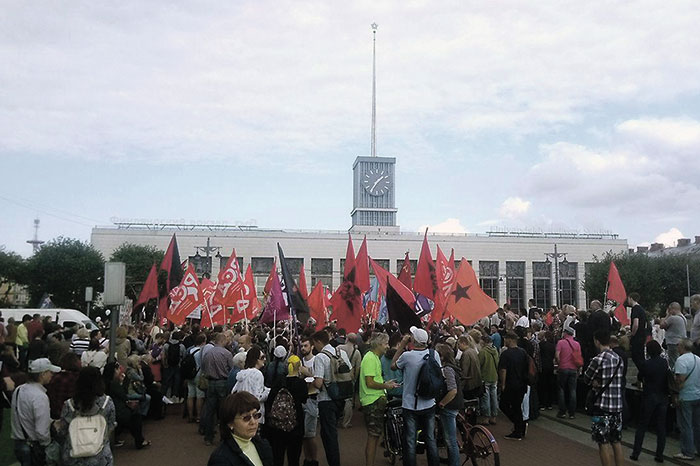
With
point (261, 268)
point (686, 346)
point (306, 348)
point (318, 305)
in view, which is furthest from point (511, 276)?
point (306, 348)

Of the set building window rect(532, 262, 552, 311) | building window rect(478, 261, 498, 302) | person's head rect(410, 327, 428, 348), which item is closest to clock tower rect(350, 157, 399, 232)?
building window rect(478, 261, 498, 302)

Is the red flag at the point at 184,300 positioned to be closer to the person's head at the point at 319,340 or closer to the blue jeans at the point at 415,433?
the person's head at the point at 319,340

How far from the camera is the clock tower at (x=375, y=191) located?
134 meters

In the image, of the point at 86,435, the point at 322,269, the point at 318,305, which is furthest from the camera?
the point at 322,269

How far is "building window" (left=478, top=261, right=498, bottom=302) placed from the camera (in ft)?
278

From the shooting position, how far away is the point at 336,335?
49.6 ft

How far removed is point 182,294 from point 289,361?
397 inches

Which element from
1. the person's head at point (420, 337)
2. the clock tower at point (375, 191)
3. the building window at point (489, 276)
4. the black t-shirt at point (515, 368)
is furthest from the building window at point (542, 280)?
the person's head at point (420, 337)

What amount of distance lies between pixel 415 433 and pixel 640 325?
7.34m

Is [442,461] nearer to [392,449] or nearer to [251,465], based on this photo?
[392,449]

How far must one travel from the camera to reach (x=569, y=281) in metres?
84.9

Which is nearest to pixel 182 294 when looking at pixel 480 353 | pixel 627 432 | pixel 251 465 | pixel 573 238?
pixel 480 353

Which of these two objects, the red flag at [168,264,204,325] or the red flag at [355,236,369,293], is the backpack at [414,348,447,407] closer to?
the red flag at [355,236,369,293]

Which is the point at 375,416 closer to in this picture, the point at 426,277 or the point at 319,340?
the point at 319,340
